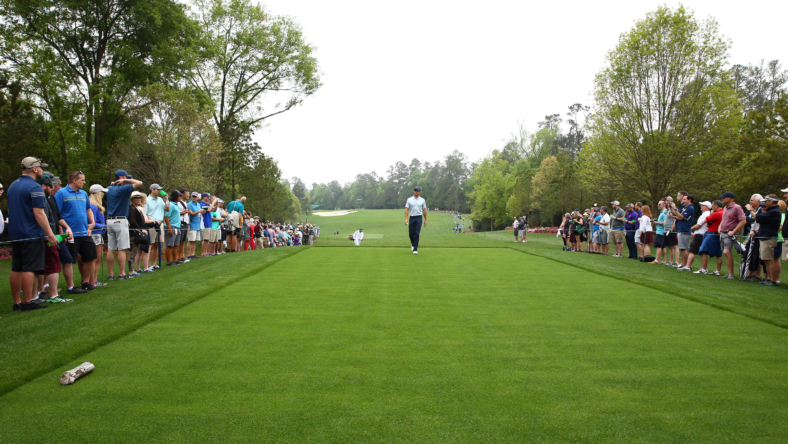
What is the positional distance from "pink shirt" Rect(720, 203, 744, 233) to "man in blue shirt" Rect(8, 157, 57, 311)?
44.7 feet

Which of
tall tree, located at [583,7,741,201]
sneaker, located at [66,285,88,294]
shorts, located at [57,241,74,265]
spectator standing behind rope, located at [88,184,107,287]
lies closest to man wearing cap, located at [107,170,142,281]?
spectator standing behind rope, located at [88,184,107,287]

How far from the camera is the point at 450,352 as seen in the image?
3895 millimetres

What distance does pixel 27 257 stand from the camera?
6.00 meters

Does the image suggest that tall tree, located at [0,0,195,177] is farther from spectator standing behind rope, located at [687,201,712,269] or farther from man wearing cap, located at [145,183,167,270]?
spectator standing behind rope, located at [687,201,712,269]

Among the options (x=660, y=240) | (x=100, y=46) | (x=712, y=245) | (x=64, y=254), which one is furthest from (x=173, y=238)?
(x=100, y=46)

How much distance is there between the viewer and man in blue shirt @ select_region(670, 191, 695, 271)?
11.3m

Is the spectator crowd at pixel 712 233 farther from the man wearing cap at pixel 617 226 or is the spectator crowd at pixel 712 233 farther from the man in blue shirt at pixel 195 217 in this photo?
the man in blue shirt at pixel 195 217

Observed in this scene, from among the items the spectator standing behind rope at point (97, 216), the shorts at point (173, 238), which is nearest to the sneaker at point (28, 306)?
the spectator standing behind rope at point (97, 216)

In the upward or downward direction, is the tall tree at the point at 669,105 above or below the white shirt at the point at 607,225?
A: above

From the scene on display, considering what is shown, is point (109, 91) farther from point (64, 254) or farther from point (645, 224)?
point (645, 224)

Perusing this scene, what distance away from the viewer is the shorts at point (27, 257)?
19.5 ft

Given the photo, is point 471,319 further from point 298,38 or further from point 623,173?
point 298,38

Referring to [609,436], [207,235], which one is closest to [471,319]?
[609,436]

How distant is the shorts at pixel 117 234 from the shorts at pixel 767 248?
44.6 ft
